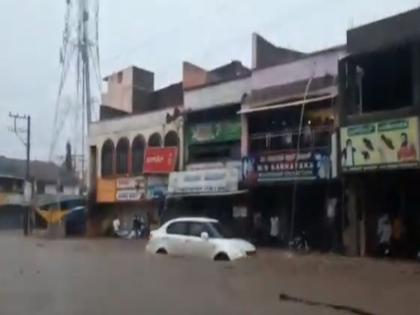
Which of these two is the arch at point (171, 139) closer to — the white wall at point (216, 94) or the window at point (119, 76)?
Result: the white wall at point (216, 94)

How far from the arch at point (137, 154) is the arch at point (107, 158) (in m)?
1.70

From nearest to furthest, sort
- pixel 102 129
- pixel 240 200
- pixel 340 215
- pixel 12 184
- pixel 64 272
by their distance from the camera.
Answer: pixel 64 272 → pixel 340 215 → pixel 240 200 → pixel 102 129 → pixel 12 184

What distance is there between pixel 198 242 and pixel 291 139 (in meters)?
7.29

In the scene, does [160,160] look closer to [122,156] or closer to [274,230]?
[122,156]

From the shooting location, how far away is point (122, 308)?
1012cm

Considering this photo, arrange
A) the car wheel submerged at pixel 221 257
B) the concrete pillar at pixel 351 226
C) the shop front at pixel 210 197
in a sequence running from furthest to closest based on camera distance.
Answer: the shop front at pixel 210 197 → the concrete pillar at pixel 351 226 → the car wheel submerged at pixel 221 257

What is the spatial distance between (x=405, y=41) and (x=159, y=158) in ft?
46.6

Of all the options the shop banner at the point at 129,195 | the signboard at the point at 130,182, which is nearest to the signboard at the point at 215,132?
the signboard at the point at 130,182

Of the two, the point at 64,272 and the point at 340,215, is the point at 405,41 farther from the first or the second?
the point at 64,272

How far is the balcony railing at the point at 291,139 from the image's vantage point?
74.8 ft

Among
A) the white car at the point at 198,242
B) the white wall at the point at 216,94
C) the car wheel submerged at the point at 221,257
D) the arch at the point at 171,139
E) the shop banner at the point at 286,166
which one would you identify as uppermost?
the white wall at the point at 216,94

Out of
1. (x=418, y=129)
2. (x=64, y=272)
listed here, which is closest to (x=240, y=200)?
(x=418, y=129)

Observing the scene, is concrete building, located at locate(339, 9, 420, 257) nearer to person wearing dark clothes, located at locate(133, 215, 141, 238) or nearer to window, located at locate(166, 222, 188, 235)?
window, located at locate(166, 222, 188, 235)

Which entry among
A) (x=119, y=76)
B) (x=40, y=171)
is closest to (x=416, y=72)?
(x=119, y=76)
